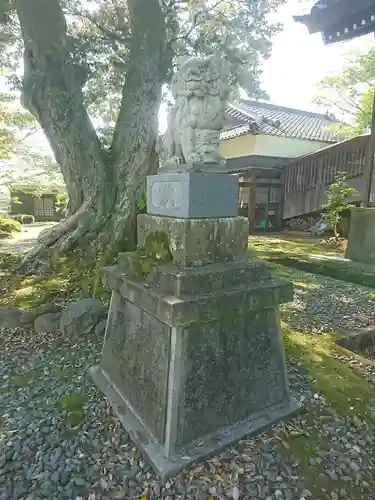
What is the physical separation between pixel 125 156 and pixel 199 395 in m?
4.87

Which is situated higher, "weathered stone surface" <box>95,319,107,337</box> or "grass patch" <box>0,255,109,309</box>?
"grass patch" <box>0,255,109,309</box>

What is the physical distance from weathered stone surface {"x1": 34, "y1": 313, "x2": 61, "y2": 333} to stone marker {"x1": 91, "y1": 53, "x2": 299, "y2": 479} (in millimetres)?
1728

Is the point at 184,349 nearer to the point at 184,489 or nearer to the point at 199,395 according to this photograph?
the point at 199,395

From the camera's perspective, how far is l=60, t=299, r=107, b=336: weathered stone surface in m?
3.97

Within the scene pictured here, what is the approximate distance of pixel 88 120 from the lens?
20.9 feet

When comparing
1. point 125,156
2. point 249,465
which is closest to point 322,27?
point 125,156

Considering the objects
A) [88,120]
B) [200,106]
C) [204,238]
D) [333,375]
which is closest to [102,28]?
[88,120]

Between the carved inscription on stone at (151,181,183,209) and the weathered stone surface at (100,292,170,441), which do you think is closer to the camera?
the weathered stone surface at (100,292,170,441)

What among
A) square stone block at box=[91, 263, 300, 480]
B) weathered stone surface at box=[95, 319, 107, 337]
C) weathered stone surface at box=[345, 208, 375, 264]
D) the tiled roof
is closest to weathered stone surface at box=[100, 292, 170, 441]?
square stone block at box=[91, 263, 300, 480]

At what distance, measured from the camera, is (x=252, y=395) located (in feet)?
8.34

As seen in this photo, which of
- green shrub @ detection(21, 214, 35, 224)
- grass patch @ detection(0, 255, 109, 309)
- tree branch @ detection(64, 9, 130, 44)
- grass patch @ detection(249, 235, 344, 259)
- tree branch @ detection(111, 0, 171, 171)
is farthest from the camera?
green shrub @ detection(21, 214, 35, 224)

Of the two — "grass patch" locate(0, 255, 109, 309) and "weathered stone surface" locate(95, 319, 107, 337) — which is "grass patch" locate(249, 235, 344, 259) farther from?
"weathered stone surface" locate(95, 319, 107, 337)

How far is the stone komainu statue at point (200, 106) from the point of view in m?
2.41

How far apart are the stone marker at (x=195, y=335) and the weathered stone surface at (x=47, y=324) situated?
1.73 metres
